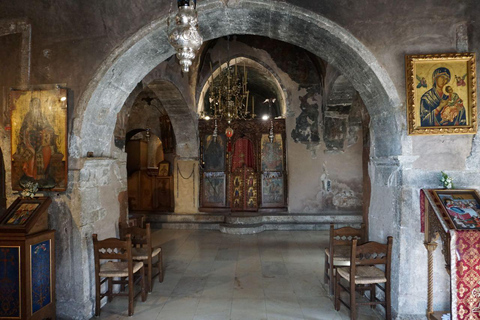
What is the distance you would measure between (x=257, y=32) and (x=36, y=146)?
2942 millimetres

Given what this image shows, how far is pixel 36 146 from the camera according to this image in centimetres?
339

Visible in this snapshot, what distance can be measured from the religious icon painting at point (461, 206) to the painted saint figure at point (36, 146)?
4.11 meters

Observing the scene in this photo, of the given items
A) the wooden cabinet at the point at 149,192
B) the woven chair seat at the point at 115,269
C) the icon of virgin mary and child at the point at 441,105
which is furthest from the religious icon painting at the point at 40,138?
the wooden cabinet at the point at 149,192

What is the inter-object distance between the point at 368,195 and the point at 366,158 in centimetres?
53

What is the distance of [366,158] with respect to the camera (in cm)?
414

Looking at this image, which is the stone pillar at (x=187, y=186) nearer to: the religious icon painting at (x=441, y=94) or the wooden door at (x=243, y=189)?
the wooden door at (x=243, y=189)

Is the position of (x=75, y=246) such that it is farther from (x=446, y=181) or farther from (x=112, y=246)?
(x=446, y=181)

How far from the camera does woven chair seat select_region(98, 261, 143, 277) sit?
3312 mm

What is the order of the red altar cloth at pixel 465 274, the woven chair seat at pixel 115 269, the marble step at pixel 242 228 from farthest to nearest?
the marble step at pixel 242 228 < the woven chair seat at pixel 115 269 < the red altar cloth at pixel 465 274

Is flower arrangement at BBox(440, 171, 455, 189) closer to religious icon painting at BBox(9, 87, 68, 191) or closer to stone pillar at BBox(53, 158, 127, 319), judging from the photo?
stone pillar at BBox(53, 158, 127, 319)

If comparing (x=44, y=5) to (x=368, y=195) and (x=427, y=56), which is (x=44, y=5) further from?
(x=368, y=195)

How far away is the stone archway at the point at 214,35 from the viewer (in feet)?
10.3

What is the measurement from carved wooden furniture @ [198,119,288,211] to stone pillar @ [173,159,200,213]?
205mm

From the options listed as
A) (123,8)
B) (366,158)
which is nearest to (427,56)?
(366,158)
